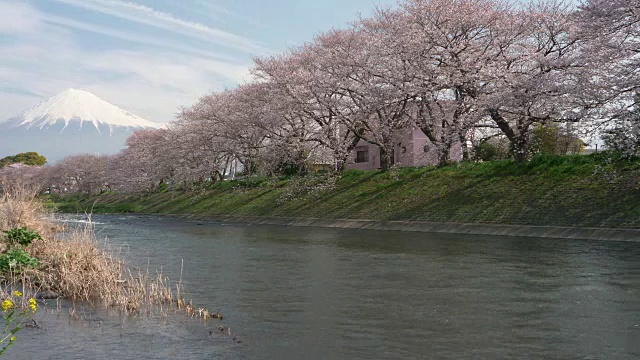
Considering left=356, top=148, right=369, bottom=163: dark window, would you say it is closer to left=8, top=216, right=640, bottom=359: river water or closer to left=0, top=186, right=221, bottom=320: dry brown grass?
left=8, top=216, right=640, bottom=359: river water

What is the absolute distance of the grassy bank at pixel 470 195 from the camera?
27766mm

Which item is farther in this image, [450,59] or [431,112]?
[431,112]

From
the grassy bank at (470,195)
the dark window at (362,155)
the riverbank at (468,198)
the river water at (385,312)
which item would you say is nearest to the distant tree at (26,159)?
the dark window at (362,155)

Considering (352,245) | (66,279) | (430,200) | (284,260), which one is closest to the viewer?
(66,279)

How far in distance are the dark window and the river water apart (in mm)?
54869

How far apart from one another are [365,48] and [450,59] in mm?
8945

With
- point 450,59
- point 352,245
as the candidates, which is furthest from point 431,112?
point 352,245

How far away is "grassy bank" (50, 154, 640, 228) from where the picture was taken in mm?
27766

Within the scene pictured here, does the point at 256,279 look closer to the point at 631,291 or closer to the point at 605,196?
the point at 631,291

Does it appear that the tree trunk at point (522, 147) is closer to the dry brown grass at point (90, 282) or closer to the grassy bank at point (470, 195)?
the grassy bank at point (470, 195)

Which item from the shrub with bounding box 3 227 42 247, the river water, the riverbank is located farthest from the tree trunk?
the shrub with bounding box 3 227 42 247

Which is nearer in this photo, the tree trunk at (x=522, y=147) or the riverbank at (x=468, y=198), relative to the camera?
the riverbank at (x=468, y=198)

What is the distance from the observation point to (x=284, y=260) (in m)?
Answer: 19.9

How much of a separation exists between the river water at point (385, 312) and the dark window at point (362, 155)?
54.9 metres
